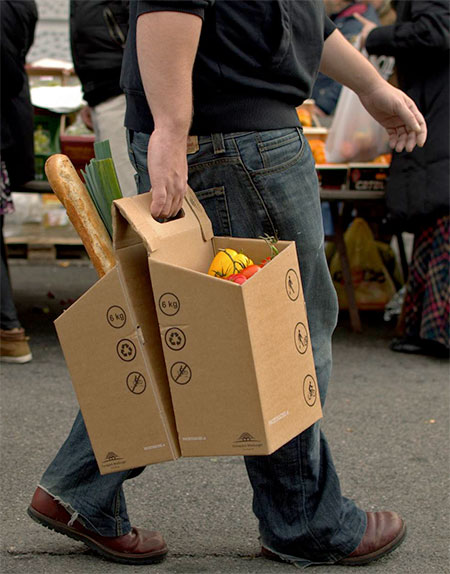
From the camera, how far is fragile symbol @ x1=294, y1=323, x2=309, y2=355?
6.61 ft

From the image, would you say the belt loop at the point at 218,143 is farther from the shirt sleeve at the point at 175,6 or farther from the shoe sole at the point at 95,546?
the shoe sole at the point at 95,546

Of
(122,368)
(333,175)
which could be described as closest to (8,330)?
(333,175)

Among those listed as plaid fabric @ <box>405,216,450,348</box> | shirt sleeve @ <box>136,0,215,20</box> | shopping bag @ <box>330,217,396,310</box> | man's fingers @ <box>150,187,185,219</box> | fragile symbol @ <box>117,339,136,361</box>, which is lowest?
shopping bag @ <box>330,217,396,310</box>

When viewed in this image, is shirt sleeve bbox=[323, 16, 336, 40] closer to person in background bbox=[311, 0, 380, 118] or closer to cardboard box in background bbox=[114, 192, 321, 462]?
cardboard box in background bbox=[114, 192, 321, 462]

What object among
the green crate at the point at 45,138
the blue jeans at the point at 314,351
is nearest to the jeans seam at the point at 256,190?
the blue jeans at the point at 314,351

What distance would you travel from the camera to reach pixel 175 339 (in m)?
1.94

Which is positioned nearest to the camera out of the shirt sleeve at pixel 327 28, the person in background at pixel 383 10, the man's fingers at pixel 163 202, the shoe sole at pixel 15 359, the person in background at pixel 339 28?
the man's fingers at pixel 163 202

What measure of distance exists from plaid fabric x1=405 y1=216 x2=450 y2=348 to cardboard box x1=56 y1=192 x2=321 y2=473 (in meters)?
2.77

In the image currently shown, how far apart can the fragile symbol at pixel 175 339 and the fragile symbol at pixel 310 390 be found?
0.99 ft

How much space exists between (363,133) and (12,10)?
1964mm

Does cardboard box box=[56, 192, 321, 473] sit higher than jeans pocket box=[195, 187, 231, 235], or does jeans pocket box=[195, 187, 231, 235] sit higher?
jeans pocket box=[195, 187, 231, 235]

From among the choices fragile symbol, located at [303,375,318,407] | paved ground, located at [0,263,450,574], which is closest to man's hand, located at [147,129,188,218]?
fragile symbol, located at [303,375,318,407]

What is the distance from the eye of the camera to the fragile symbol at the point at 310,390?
2.05 meters

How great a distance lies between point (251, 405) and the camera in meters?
1.91
